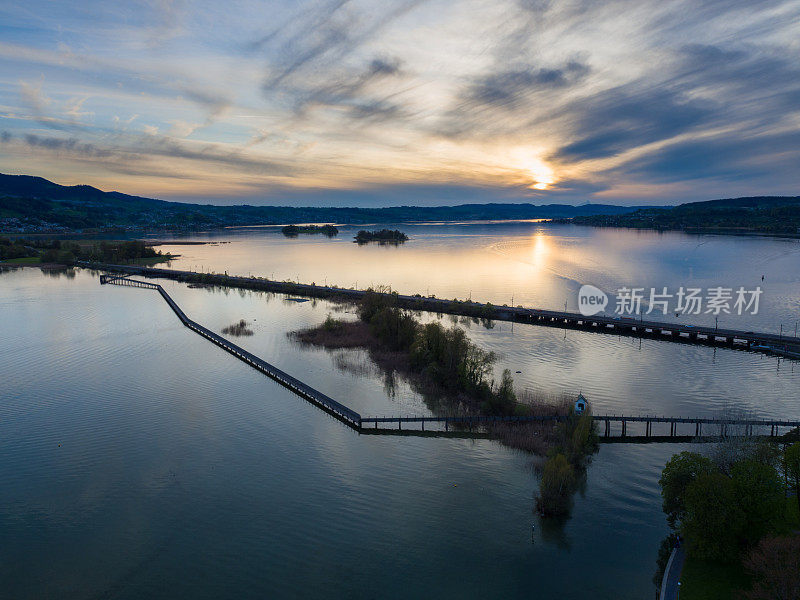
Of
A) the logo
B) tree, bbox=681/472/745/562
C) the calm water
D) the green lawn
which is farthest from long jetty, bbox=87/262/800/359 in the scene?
the green lawn

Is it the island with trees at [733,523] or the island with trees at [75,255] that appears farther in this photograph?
the island with trees at [75,255]

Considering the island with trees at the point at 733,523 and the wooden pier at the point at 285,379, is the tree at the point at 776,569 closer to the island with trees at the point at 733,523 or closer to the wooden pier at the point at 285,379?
the island with trees at the point at 733,523

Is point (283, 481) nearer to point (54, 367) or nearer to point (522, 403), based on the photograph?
point (522, 403)

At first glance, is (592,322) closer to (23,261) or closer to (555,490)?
(555,490)

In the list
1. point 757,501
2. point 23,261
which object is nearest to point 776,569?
point 757,501

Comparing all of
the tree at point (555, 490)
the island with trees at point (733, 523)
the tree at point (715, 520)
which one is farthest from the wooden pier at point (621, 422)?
the tree at point (715, 520)

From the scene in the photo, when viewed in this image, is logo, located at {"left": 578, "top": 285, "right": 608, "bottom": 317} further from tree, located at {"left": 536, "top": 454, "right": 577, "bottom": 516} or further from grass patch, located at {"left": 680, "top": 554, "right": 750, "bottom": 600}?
grass patch, located at {"left": 680, "top": 554, "right": 750, "bottom": 600}
